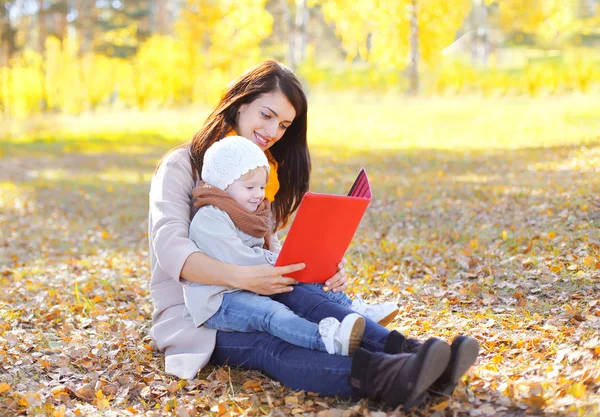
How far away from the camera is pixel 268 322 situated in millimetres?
3215

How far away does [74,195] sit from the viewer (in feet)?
37.1

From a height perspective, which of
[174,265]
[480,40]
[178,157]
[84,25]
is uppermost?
[84,25]

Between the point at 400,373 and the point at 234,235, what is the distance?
3.71 feet

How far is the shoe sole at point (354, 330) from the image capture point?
2.99m

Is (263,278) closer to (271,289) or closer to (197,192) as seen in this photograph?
(271,289)

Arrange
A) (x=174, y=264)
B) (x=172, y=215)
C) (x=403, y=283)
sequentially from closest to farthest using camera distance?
(x=174, y=264), (x=172, y=215), (x=403, y=283)

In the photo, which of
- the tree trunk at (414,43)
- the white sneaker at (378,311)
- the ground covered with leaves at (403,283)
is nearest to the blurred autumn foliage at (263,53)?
the tree trunk at (414,43)

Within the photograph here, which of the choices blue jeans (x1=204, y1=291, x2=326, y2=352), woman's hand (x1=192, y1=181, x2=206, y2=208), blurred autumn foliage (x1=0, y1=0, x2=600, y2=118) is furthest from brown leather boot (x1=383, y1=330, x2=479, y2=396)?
blurred autumn foliage (x1=0, y1=0, x2=600, y2=118)

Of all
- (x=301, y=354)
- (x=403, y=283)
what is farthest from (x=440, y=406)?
(x=403, y=283)

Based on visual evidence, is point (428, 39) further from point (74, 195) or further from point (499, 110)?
point (74, 195)

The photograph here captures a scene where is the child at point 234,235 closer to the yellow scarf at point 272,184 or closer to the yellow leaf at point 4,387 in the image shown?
the yellow scarf at point 272,184

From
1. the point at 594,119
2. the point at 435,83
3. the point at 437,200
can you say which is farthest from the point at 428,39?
the point at 437,200

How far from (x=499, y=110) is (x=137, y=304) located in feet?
42.7

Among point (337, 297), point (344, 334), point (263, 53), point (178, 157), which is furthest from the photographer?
point (263, 53)
